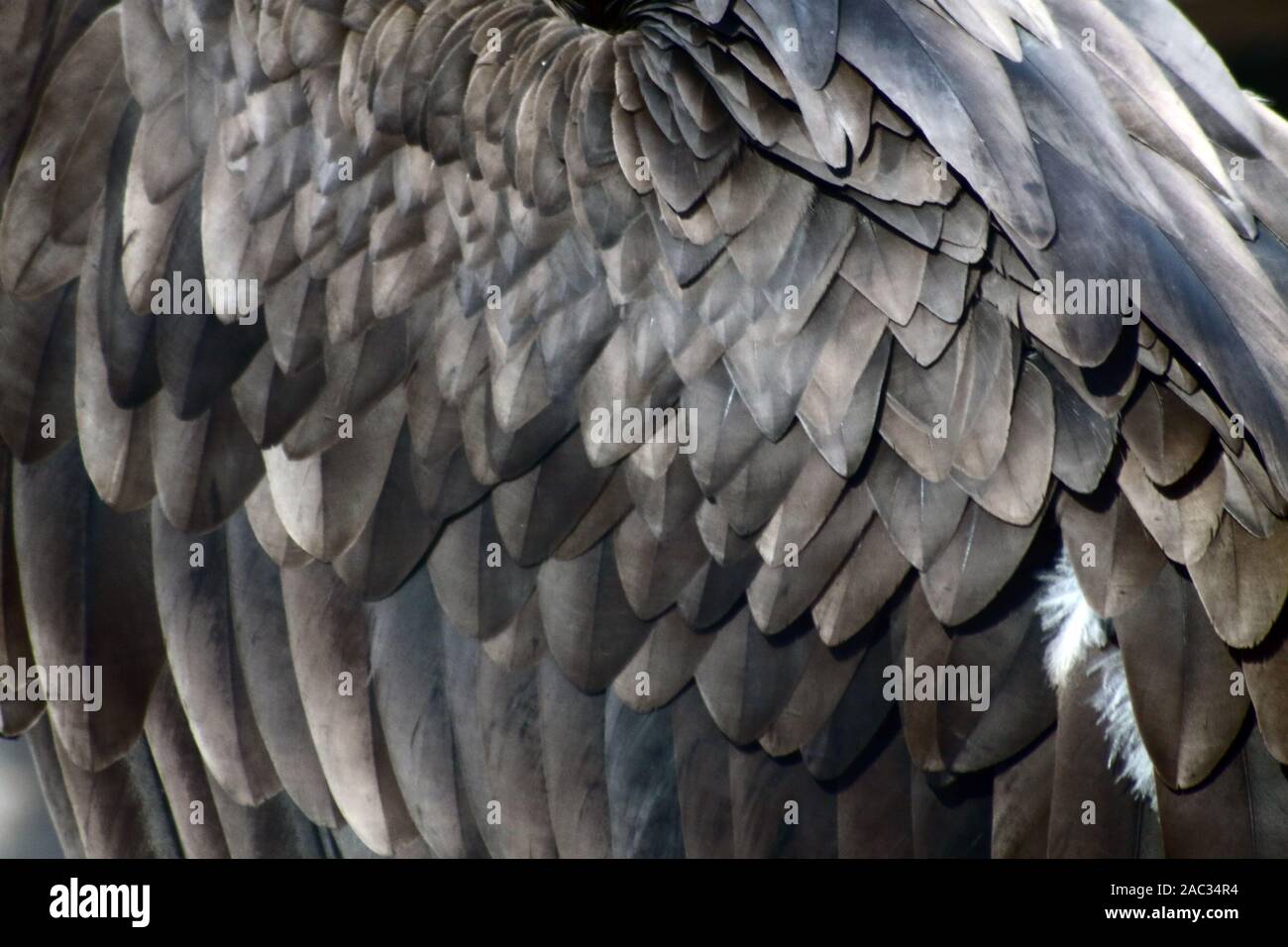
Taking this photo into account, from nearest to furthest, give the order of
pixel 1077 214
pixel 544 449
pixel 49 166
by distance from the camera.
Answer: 1. pixel 1077 214
2. pixel 544 449
3. pixel 49 166

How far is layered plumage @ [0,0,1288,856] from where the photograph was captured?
8.39 feet

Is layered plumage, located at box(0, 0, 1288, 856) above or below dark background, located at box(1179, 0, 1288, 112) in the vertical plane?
below

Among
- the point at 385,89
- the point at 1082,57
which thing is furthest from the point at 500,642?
the point at 1082,57

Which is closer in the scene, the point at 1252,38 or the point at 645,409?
the point at 645,409

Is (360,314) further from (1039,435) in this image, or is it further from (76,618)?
(1039,435)

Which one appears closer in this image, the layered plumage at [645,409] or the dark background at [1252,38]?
the layered plumage at [645,409]

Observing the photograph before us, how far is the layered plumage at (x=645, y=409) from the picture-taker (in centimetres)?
256

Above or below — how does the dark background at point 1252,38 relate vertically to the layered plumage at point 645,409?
above

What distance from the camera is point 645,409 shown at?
265 centimetres

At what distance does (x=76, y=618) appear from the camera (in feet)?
9.75

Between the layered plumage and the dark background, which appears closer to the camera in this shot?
the layered plumage

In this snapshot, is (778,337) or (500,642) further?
(500,642)

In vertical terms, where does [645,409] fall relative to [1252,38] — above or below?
below
